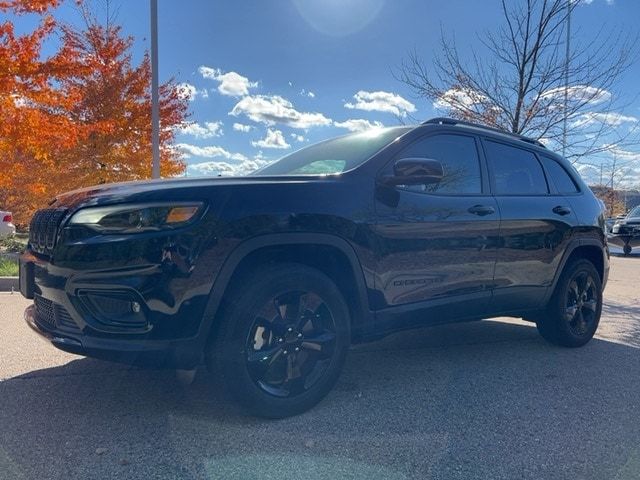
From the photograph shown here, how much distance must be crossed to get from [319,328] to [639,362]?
2978 millimetres

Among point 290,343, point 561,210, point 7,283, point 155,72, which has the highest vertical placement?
point 155,72

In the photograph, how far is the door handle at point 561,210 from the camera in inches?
180

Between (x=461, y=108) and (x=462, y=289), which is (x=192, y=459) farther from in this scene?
(x=461, y=108)

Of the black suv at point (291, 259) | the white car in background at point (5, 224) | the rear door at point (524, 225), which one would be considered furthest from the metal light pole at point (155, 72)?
the rear door at point (524, 225)

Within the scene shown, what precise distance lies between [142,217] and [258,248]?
1.99ft

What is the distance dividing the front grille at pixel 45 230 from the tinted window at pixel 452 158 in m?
2.14

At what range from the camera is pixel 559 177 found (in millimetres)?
4914

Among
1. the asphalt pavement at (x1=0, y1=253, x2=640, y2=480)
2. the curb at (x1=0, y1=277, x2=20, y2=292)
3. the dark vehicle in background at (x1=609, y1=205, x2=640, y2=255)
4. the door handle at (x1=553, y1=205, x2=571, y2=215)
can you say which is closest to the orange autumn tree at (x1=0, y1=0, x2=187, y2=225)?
the curb at (x1=0, y1=277, x2=20, y2=292)

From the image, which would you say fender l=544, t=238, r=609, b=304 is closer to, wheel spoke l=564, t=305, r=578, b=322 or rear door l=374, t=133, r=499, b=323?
wheel spoke l=564, t=305, r=578, b=322

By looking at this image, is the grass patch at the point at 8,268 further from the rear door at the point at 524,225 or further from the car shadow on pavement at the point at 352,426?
the rear door at the point at 524,225

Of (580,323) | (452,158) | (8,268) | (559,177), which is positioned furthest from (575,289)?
(8,268)

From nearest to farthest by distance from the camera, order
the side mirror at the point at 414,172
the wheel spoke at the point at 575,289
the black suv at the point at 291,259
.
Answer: the black suv at the point at 291,259 → the side mirror at the point at 414,172 → the wheel spoke at the point at 575,289

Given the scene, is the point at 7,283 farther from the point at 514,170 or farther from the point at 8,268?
the point at 514,170

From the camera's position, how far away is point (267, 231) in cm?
289
